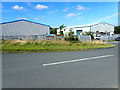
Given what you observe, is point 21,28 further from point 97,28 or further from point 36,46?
point 97,28

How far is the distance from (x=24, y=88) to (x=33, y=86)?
0.88 feet

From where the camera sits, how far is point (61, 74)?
379 cm

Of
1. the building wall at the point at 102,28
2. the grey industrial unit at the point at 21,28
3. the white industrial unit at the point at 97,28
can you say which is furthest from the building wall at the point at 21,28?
the building wall at the point at 102,28

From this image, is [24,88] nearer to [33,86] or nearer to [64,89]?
[33,86]

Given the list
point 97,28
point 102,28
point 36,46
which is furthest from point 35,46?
point 102,28

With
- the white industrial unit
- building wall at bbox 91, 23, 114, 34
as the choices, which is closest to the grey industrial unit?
the white industrial unit

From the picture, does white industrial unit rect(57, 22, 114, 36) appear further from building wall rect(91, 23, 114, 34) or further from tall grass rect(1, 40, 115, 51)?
tall grass rect(1, 40, 115, 51)

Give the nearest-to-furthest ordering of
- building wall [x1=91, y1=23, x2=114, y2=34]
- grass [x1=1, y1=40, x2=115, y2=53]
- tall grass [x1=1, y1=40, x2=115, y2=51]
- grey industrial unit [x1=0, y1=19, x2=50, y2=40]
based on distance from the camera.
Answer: grass [x1=1, y1=40, x2=115, y2=53], tall grass [x1=1, y1=40, x2=115, y2=51], grey industrial unit [x1=0, y1=19, x2=50, y2=40], building wall [x1=91, y1=23, x2=114, y2=34]

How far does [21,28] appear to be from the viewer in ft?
85.5

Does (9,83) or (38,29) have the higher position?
(38,29)

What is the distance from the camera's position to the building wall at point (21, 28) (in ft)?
80.1

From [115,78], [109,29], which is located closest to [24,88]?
[115,78]

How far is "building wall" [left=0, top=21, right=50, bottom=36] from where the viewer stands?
24.4 meters

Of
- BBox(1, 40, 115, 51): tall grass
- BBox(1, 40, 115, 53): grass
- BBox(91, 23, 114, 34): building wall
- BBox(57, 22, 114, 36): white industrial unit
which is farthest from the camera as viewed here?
BBox(91, 23, 114, 34): building wall
